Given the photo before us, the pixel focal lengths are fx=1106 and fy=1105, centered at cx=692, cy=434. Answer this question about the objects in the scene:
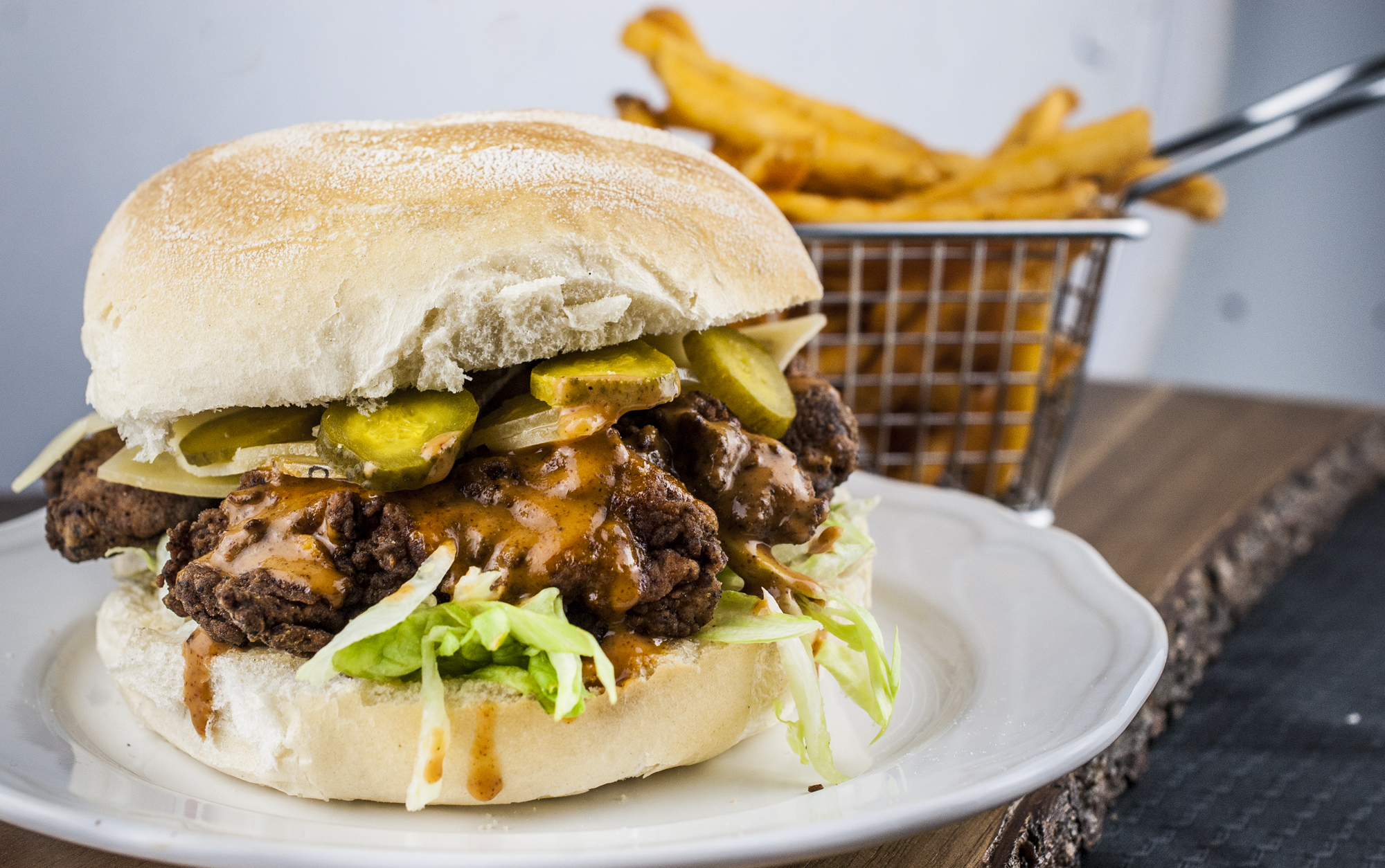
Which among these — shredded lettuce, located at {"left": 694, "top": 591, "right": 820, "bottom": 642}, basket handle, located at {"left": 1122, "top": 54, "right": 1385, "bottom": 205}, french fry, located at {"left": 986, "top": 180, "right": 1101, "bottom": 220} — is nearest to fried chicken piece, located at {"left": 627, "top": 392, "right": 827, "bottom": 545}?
shredded lettuce, located at {"left": 694, "top": 591, "right": 820, "bottom": 642}

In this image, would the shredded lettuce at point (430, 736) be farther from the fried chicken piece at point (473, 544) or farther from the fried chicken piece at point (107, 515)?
the fried chicken piece at point (107, 515)

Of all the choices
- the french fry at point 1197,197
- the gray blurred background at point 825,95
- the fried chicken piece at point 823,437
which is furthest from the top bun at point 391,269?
the gray blurred background at point 825,95

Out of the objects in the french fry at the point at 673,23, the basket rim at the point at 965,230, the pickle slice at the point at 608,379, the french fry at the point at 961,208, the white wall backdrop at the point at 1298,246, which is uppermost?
the french fry at the point at 673,23

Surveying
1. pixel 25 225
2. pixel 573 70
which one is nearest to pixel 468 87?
pixel 573 70

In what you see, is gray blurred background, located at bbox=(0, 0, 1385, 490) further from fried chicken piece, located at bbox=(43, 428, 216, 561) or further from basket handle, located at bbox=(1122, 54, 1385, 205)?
basket handle, located at bbox=(1122, 54, 1385, 205)

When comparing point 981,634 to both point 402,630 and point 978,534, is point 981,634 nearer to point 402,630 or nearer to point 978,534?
point 978,534

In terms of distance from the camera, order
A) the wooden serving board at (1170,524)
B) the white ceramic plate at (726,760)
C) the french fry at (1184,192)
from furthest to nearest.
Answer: the french fry at (1184,192), the wooden serving board at (1170,524), the white ceramic plate at (726,760)
